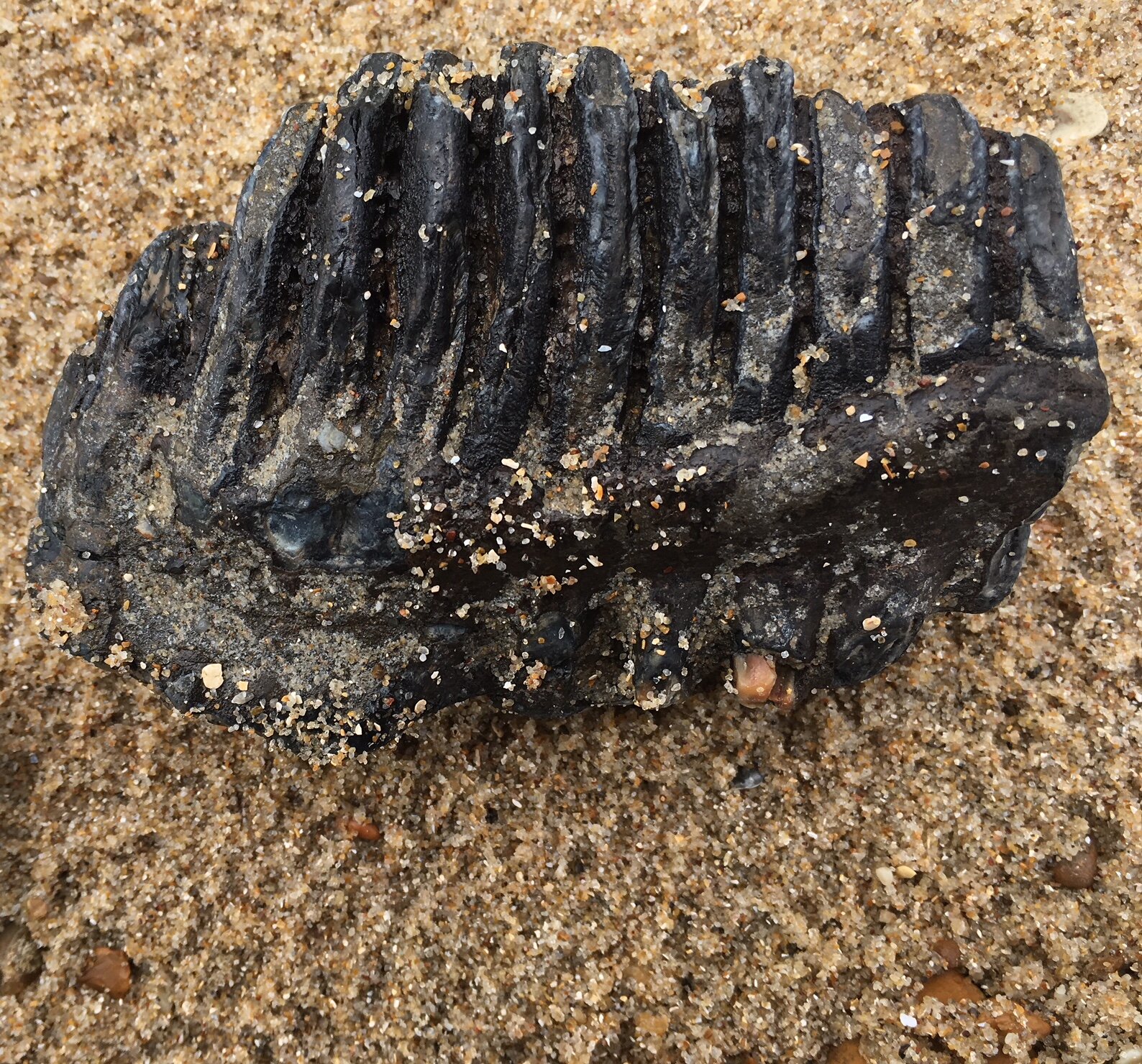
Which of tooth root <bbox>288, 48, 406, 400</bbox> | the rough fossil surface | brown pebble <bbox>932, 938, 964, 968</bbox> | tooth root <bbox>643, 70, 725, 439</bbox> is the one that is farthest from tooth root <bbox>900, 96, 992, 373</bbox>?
brown pebble <bbox>932, 938, 964, 968</bbox>

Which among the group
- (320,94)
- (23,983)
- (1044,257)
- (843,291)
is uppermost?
(320,94)

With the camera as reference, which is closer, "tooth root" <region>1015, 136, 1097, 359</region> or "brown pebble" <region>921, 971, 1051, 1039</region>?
"tooth root" <region>1015, 136, 1097, 359</region>

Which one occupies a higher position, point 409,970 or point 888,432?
point 888,432

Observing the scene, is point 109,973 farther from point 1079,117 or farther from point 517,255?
point 1079,117

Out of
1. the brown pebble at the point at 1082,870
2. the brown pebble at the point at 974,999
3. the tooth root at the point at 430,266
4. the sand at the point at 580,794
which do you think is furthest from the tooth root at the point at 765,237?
the brown pebble at the point at 974,999

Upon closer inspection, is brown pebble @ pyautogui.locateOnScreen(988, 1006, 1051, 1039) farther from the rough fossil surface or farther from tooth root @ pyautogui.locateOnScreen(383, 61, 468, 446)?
tooth root @ pyautogui.locateOnScreen(383, 61, 468, 446)

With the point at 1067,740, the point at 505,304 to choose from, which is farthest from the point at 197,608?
the point at 1067,740

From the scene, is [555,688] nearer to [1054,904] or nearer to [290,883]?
[290,883]
